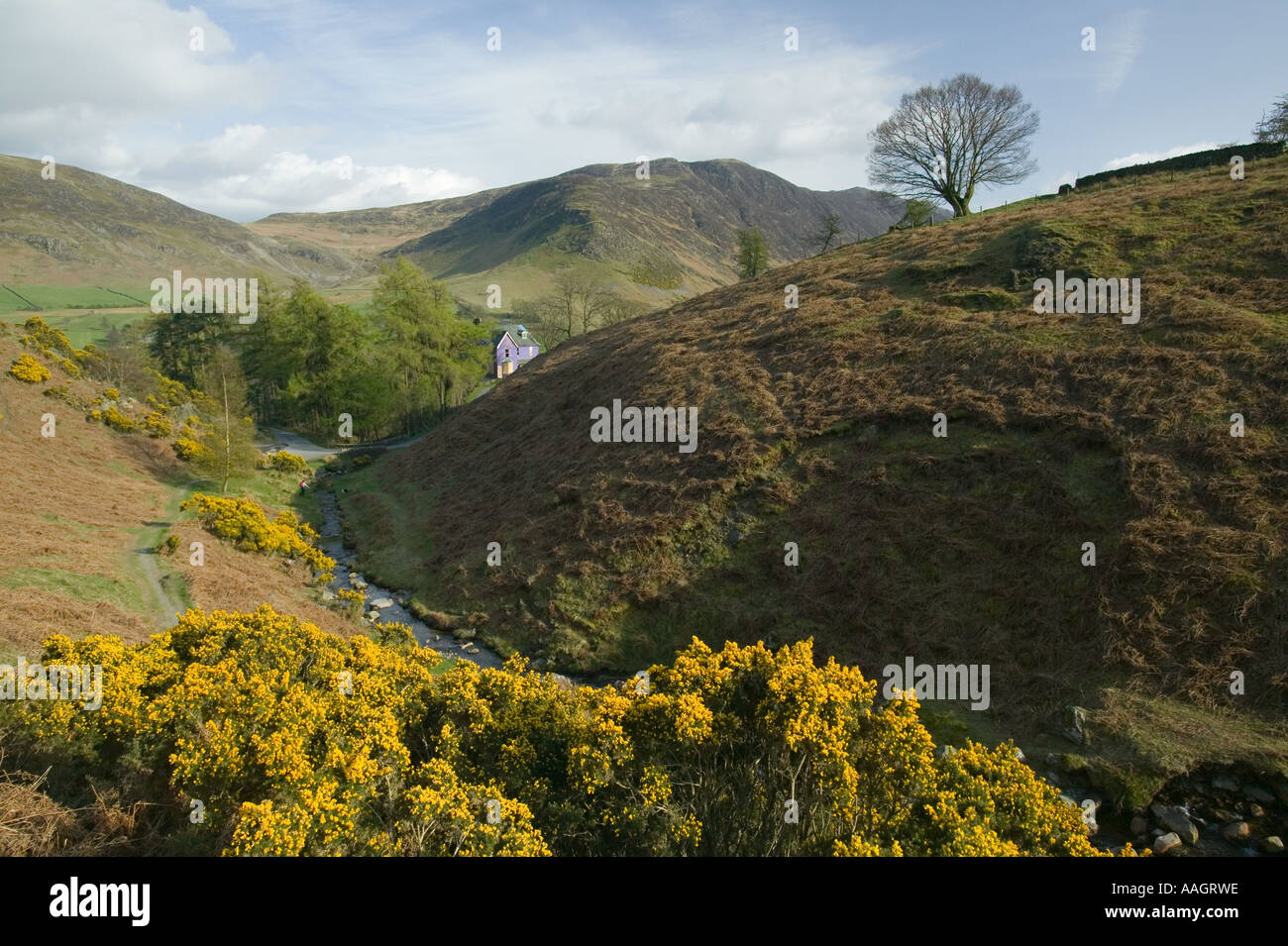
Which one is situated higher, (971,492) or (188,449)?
(188,449)

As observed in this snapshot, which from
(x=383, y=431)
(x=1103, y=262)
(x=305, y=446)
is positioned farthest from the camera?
(x=383, y=431)

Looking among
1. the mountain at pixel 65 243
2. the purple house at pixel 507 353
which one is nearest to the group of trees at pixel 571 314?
the purple house at pixel 507 353

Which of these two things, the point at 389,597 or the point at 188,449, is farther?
the point at 188,449

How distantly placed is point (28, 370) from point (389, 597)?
91.8ft

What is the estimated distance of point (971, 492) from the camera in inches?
774

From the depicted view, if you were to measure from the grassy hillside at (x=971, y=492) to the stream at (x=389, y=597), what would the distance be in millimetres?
942

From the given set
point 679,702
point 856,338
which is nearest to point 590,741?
point 679,702

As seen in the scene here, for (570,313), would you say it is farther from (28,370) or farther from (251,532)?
(251,532)

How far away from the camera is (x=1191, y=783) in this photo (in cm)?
1158

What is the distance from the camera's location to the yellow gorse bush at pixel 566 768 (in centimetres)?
677

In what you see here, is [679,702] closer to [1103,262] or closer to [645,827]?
[645,827]

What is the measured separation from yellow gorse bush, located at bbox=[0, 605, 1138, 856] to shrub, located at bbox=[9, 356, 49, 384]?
38185 millimetres

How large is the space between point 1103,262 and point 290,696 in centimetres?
3170

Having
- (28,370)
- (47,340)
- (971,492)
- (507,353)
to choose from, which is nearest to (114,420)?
(28,370)
